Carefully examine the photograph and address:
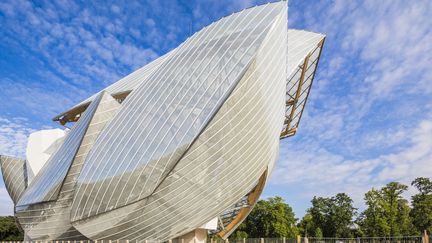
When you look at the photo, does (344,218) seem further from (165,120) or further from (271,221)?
(165,120)

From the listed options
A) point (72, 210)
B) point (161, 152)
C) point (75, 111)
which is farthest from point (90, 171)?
point (75, 111)

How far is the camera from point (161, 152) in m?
19.2

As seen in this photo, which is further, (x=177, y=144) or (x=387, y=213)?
(x=387, y=213)

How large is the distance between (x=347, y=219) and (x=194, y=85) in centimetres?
6235

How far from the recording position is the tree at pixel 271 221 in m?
64.9

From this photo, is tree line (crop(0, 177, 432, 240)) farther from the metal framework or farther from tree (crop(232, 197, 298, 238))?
the metal framework

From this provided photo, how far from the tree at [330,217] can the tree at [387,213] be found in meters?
19.9

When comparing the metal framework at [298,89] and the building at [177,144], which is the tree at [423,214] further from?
the building at [177,144]

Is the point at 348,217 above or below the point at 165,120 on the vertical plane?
below

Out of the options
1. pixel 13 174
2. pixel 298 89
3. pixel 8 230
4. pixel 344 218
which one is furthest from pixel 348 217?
pixel 8 230

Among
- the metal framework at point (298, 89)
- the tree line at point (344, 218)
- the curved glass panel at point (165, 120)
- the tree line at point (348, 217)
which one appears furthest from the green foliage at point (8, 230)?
the curved glass panel at point (165, 120)

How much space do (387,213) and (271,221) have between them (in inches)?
891

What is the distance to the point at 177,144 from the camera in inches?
750

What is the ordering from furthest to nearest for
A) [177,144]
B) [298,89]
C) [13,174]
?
[298,89] < [13,174] < [177,144]
